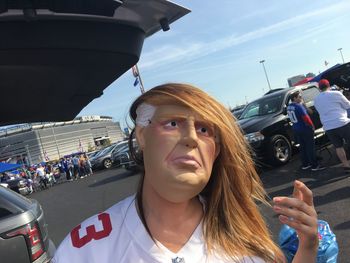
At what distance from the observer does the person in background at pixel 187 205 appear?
4.41 ft

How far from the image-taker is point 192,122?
142cm

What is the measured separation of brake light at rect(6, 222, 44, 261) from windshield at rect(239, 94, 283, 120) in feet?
26.4

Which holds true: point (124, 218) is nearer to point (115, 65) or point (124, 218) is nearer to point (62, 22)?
point (115, 65)

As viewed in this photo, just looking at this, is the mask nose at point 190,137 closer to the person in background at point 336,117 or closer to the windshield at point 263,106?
the person in background at point 336,117

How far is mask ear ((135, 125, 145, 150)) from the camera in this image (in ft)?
4.86

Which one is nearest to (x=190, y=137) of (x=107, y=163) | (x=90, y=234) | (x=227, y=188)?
(x=227, y=188)

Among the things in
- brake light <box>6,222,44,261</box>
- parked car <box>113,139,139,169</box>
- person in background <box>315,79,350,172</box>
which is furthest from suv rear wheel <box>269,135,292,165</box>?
brake light <box>6,222,44,261</box>

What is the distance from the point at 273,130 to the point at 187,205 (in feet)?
28.8

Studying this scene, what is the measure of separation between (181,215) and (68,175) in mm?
28498

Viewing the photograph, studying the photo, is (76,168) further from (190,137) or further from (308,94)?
(190,137)

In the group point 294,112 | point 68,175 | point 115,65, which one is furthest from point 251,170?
point 68,175

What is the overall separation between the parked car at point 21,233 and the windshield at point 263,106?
7.85 m

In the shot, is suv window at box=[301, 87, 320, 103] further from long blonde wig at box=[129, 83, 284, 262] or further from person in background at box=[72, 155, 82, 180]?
person in background at box=[72, 155, 82, 180]

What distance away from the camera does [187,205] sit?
150cm
